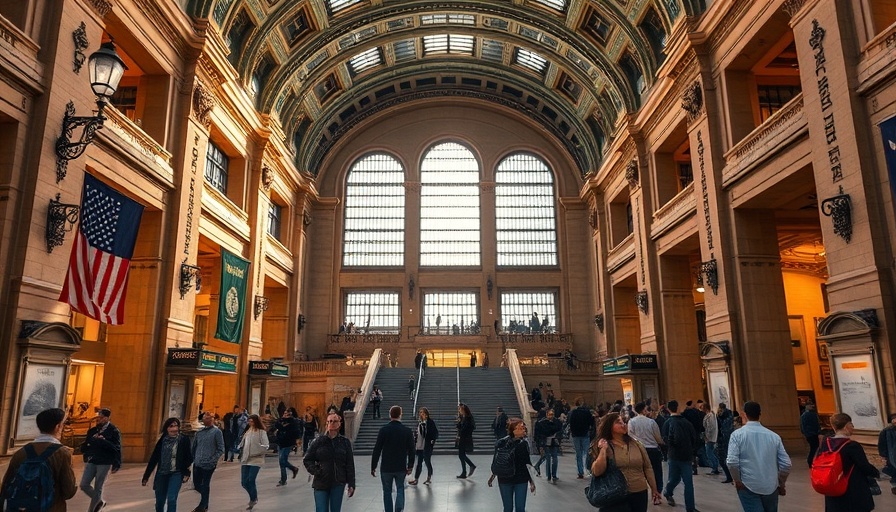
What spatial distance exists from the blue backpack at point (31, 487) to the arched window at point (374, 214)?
30451 millimetres

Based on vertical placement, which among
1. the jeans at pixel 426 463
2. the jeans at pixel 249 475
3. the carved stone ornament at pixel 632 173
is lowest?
the jeans at pixel 426 463

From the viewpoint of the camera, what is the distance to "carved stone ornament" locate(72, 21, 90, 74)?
41.3ft

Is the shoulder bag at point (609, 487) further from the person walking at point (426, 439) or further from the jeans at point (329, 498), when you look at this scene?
the person walking at point (426, 439)

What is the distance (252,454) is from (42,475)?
4765 mm

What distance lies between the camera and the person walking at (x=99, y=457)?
7.80 meters

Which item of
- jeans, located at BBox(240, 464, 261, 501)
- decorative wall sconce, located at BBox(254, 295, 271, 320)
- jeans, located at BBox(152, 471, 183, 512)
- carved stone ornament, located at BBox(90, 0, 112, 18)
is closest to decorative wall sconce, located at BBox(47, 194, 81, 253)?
carved stone ornament, located at BBox(90, 0, 112, 18)

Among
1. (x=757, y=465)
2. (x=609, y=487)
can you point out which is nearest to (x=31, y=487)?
(x=609, y=487)

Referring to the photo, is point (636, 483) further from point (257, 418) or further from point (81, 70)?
point (81, 70)

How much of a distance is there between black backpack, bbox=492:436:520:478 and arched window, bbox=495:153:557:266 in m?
28.1

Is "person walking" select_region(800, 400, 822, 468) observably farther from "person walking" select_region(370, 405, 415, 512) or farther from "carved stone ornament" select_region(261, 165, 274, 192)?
"carved stone ornament" select_region(261, 165, 274, 192)

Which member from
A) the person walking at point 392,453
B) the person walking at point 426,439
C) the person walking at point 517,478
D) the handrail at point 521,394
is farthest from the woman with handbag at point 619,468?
the handrail at point 521,394

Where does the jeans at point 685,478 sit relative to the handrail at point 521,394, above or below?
below

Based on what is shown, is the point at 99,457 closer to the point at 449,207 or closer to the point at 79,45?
the point at 79,45

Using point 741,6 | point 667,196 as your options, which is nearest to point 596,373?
point 667,196
